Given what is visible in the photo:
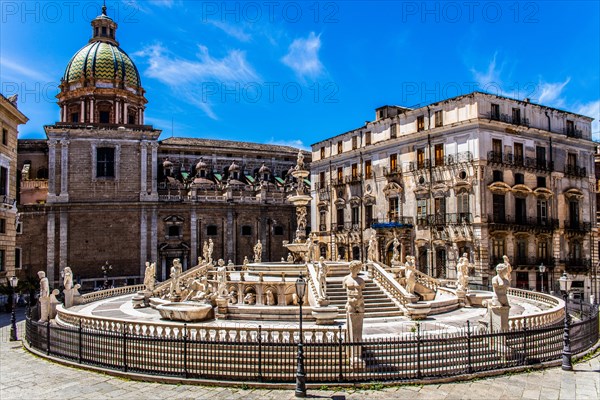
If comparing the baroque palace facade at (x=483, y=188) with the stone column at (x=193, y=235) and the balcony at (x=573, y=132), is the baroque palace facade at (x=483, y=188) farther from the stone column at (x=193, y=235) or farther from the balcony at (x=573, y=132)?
the stone column at (x=193, y=235)

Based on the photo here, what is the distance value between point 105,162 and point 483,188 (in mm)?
31262

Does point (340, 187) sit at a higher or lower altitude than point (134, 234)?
higher

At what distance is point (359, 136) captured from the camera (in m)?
40.8

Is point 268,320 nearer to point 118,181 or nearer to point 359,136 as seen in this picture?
point 359,136

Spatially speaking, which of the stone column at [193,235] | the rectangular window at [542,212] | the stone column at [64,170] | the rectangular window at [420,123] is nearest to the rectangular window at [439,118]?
the rectangular window at [420,123]

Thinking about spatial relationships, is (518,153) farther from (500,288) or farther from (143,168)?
(143,168)

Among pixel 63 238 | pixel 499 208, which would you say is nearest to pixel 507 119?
pixel 499 208

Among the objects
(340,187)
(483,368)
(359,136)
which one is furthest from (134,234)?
(483,368)

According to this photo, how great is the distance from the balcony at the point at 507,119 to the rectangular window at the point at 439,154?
3.70 meters

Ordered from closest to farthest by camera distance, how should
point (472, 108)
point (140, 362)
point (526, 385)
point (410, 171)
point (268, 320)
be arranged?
point (526, 385)
point (140, 362)
point (268, 320)
point (472, 108)
point (410, 171)

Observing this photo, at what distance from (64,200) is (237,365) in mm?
34776

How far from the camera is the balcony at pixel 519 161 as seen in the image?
105ft

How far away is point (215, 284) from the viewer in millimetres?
22016

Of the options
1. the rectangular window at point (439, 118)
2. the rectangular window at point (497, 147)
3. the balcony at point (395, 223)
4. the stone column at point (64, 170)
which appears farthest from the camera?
the stone column at point (64, 170)
